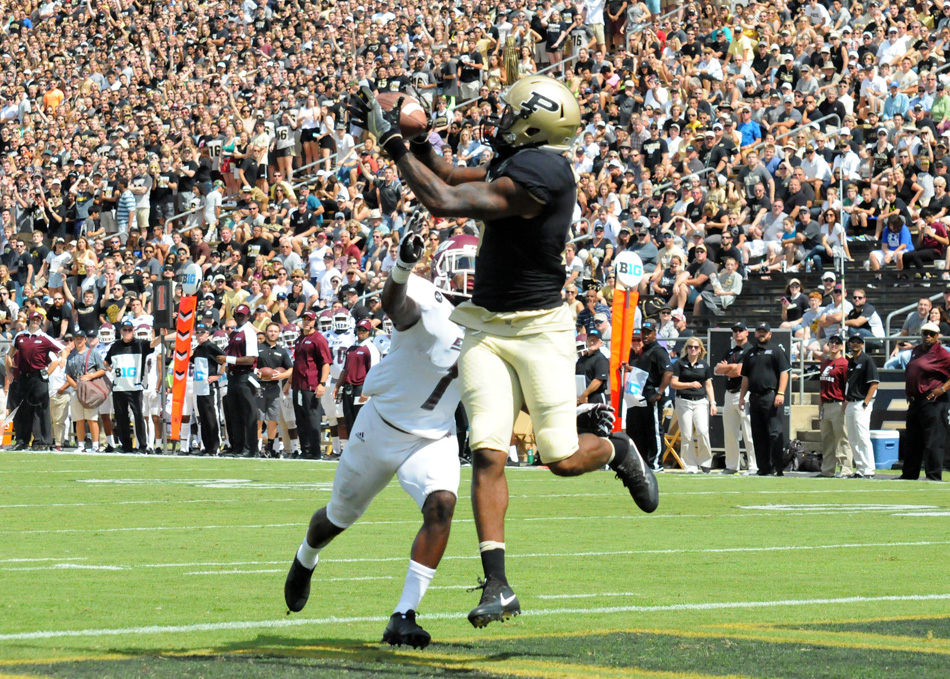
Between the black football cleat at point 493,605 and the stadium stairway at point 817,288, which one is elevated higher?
the black football cleat at point 493,605

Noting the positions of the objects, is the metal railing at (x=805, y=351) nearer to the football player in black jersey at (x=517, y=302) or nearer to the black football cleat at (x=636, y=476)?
the black football cleat at (x=636, y=476)

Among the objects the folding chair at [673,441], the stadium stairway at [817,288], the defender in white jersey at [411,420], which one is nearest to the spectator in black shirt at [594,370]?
the folding chair at [673,441]

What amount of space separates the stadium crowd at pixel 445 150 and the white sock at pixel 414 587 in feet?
37.7

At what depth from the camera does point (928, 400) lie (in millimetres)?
17656

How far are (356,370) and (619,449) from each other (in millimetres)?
13923

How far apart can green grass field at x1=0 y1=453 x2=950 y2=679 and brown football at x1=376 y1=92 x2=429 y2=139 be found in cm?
190

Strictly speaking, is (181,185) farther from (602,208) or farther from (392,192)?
(602,208)

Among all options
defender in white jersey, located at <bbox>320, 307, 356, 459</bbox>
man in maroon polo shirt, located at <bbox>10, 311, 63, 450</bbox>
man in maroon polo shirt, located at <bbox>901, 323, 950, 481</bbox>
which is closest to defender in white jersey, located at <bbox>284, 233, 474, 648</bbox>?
man in maroon polo shirt, located at <bbox>901, 323, 950, 481</bbox>

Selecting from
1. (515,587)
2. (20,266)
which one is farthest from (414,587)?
(20,266)

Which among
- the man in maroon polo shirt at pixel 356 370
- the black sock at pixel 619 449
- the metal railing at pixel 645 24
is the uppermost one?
the black sock at pixel 619 449

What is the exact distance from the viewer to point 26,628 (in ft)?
21.7

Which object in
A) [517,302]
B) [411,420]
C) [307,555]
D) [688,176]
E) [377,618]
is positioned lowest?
[688,176]

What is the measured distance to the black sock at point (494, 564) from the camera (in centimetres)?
582

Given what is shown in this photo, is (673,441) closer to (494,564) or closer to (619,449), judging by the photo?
(619,449)
